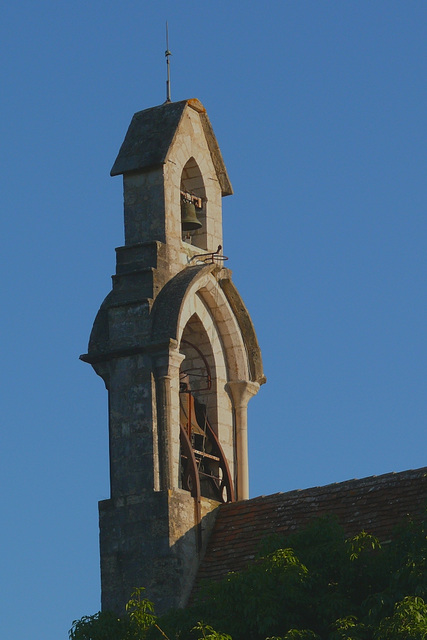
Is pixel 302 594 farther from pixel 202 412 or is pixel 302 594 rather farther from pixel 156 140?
pixel 156 140

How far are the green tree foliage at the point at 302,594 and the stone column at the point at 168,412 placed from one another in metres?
4.21

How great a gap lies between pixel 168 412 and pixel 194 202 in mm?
4347

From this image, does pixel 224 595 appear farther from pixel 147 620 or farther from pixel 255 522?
pixel 255 522

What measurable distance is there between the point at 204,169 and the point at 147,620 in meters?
9.87

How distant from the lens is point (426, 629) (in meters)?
22.4

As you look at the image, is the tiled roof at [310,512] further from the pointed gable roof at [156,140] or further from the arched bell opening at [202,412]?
the pointed gable roof at [156,140]

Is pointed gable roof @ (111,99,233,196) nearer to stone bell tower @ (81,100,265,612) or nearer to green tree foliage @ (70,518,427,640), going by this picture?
stone bell tower @ (81,100,265,612)

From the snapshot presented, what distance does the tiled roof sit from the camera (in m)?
28.3

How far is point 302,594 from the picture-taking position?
2495 centimetres

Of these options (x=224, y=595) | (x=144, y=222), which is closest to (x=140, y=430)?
(x=144, y=222)

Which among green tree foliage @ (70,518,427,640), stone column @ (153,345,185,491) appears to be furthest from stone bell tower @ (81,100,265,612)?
green tree foliage @ (70,518,427,640)

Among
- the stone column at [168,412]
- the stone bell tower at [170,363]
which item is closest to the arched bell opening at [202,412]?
the stone bell tower at [170,363]

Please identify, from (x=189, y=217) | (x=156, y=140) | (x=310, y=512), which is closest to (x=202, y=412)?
(x=189, y=217)

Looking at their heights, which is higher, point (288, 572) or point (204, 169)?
point (204, 169)
